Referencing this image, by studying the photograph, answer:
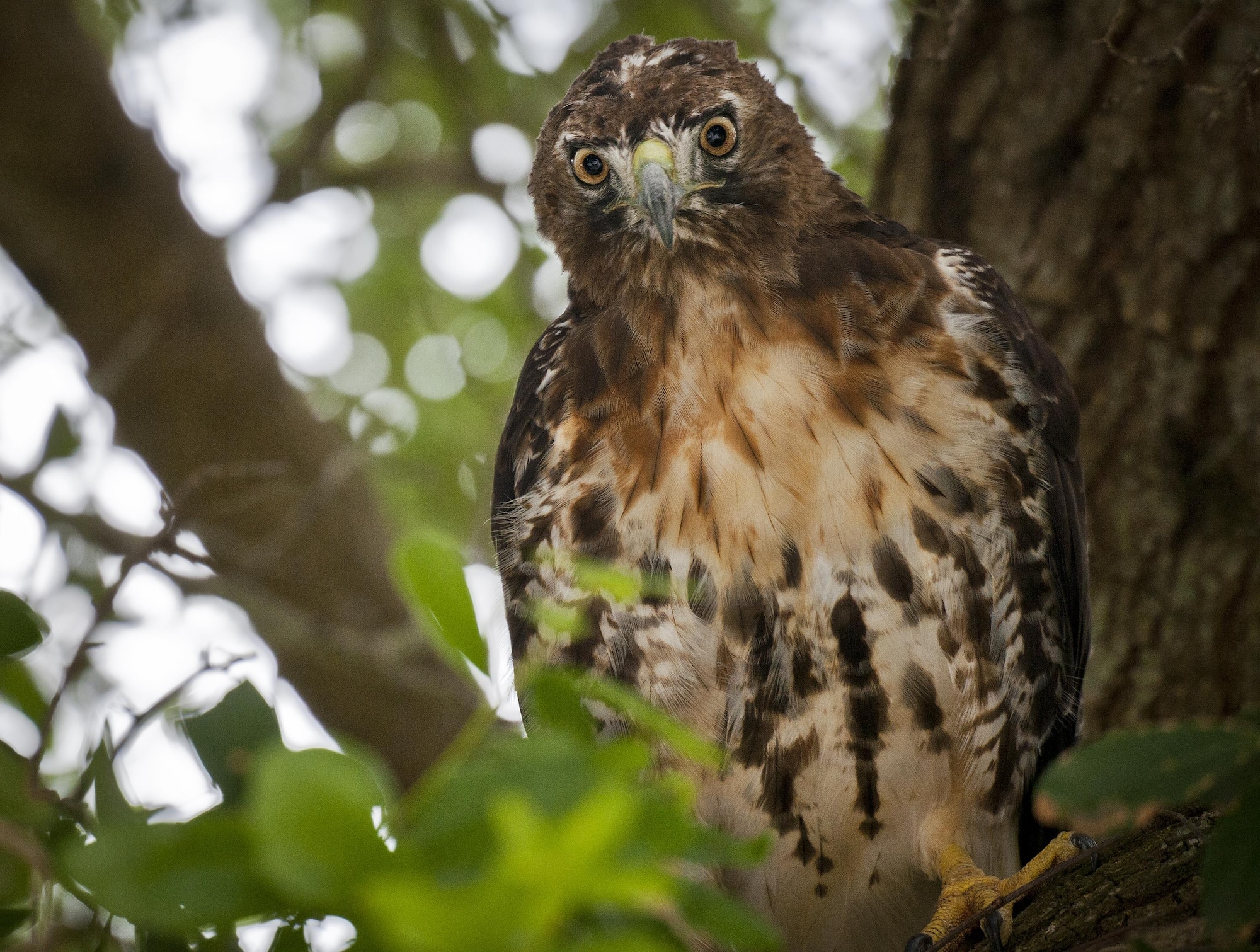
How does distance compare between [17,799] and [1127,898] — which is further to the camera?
[1127,898]

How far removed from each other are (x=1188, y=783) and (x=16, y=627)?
126 cm

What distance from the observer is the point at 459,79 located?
4.84 m

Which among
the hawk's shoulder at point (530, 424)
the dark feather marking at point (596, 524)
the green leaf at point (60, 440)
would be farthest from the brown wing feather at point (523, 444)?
the green leaf at point (60, 440)

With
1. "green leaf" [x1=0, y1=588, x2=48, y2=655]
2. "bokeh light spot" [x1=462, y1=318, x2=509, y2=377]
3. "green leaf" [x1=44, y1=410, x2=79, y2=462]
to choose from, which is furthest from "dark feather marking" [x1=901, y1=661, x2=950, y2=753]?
"bokeh light spot" [x1=462, y1=318, x2=509, y2=377]

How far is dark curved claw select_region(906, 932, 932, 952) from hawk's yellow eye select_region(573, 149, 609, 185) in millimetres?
1976

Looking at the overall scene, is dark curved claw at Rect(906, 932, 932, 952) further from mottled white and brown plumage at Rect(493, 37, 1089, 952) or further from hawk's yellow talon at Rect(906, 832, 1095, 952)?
mottled white and brown plumage at Rect(493, 37, 1089, 952)

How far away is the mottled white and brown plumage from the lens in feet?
8.43

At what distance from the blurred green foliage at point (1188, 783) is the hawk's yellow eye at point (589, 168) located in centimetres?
217

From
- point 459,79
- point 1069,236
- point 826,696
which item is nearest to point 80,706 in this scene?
point 826,696

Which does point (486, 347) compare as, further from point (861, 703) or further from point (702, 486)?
point (861, 703)

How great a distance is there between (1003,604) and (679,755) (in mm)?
828

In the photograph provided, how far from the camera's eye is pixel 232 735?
1.13 metres

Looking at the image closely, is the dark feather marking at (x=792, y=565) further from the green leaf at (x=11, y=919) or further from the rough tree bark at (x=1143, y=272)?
the green leaf at (x=11, y=919)

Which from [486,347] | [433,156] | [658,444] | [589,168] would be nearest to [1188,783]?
[658,444]
